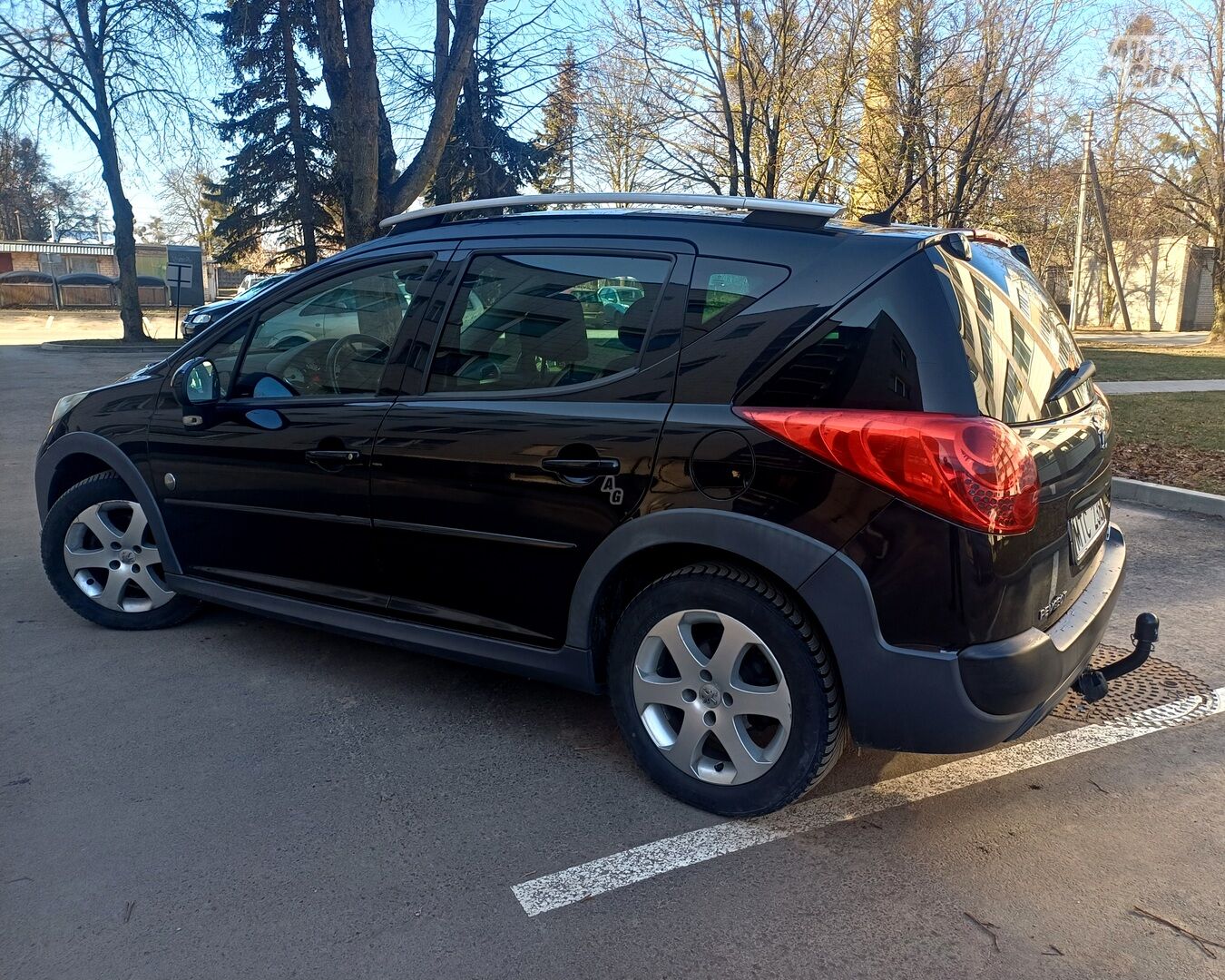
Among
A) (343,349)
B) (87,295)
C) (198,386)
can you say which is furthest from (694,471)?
(87,295)

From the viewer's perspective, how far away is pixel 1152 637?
3.14 metres

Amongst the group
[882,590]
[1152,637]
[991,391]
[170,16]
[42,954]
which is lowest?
[42,954]

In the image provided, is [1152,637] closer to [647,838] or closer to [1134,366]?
[647,838]

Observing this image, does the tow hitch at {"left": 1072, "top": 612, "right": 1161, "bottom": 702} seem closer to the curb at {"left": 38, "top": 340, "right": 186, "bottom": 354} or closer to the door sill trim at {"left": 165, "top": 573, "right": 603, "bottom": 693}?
the door sill trim at {"left": 165, "top": 573, "right": 603, "bottom": 693}

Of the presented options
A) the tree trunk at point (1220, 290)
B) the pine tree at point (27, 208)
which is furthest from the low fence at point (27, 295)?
the tree trunk at point (1220, 290)

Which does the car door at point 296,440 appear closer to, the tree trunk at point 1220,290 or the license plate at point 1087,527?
the license plate at point 1087,527

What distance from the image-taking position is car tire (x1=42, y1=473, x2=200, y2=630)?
14.8ft

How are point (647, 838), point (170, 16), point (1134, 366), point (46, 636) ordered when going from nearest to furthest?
point (647, 838) < point (46, 636) < point (1134, 366) < point (170, 16)

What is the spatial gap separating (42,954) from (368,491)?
1715 mm

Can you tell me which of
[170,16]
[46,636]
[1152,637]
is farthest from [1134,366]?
[170,16]

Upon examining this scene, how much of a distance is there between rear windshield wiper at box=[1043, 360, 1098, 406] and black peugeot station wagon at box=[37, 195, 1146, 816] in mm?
23

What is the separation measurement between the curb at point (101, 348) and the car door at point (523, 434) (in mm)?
22904

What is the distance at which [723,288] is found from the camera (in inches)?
118

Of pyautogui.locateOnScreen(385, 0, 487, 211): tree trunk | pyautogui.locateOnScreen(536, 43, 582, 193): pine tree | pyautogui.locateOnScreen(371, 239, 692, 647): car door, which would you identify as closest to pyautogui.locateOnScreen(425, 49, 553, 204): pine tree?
pyautogui.locateOnScreen(536, 43, 582, 193): pine tree
